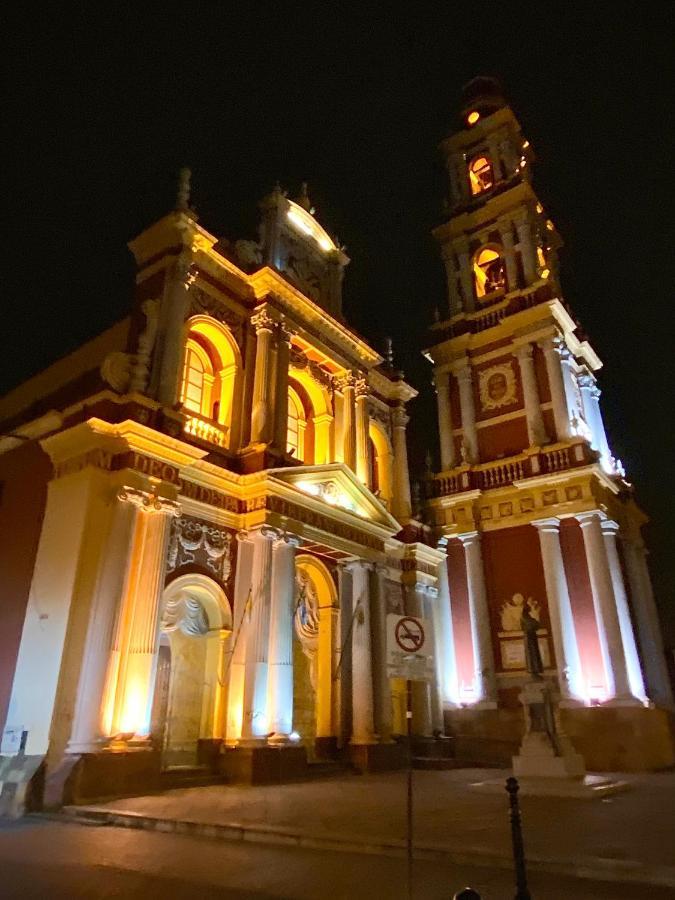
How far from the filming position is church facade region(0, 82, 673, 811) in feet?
38.8

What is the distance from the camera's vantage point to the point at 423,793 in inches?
405

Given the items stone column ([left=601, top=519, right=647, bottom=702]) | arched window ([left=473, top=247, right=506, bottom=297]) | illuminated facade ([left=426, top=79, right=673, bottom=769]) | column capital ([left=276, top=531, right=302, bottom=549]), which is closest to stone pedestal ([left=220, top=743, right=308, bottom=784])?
column capital ([left=276, top=531, right=302, bottom=549])

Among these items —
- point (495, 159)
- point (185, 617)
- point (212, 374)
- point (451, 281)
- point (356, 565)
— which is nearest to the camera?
point (185, 617)

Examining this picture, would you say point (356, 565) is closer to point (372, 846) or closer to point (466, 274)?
point (372, 846)

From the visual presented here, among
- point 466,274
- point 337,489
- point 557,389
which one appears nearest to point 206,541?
point 337,489

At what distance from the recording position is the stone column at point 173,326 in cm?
1408

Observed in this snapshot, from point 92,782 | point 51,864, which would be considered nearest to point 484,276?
point 92,782

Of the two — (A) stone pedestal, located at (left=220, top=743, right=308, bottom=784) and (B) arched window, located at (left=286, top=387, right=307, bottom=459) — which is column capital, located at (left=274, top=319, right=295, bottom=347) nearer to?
(B) arched window, located at (left=286, top=387, right=307, bottom=459)

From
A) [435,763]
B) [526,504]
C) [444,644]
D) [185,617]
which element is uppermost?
[526,504]

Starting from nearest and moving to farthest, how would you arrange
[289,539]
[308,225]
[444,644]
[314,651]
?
1. [289,539]
2. [314,651]
3. [444,644]
4. [308,225]

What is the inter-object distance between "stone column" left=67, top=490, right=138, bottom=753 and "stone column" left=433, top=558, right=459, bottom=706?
1129cm

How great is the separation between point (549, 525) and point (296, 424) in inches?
323

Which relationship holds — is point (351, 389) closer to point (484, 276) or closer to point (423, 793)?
point (484, 276)

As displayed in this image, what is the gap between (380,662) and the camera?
16750 millimetres
